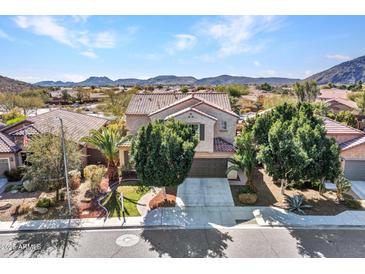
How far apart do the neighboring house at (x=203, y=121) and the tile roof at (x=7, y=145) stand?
967 cm

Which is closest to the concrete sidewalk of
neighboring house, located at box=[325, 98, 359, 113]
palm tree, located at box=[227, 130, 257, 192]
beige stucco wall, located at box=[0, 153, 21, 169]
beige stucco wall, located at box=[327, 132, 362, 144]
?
palm tree, located at box=[227, 130, 257, 192]

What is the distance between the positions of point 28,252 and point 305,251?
1448 cm

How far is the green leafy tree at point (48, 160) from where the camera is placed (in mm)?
17750

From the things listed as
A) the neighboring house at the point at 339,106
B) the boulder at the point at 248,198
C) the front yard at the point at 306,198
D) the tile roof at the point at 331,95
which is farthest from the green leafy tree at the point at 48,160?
the tile roof at the point at 331,95

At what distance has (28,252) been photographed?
45.0 ft

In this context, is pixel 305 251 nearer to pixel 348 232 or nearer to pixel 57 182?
pixel 348 232

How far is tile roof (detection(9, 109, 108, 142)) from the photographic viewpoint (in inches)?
1035

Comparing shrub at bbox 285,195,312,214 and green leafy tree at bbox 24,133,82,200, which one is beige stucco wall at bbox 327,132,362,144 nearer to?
shrub at bbox 285,195,312,214

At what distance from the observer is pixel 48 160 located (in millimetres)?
17812

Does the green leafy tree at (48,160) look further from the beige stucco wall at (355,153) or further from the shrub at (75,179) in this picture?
the beige stucco wall at (355,153)

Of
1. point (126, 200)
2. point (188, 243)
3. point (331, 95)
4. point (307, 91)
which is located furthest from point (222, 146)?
point (331, 95)

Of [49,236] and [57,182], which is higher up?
[57,182]
